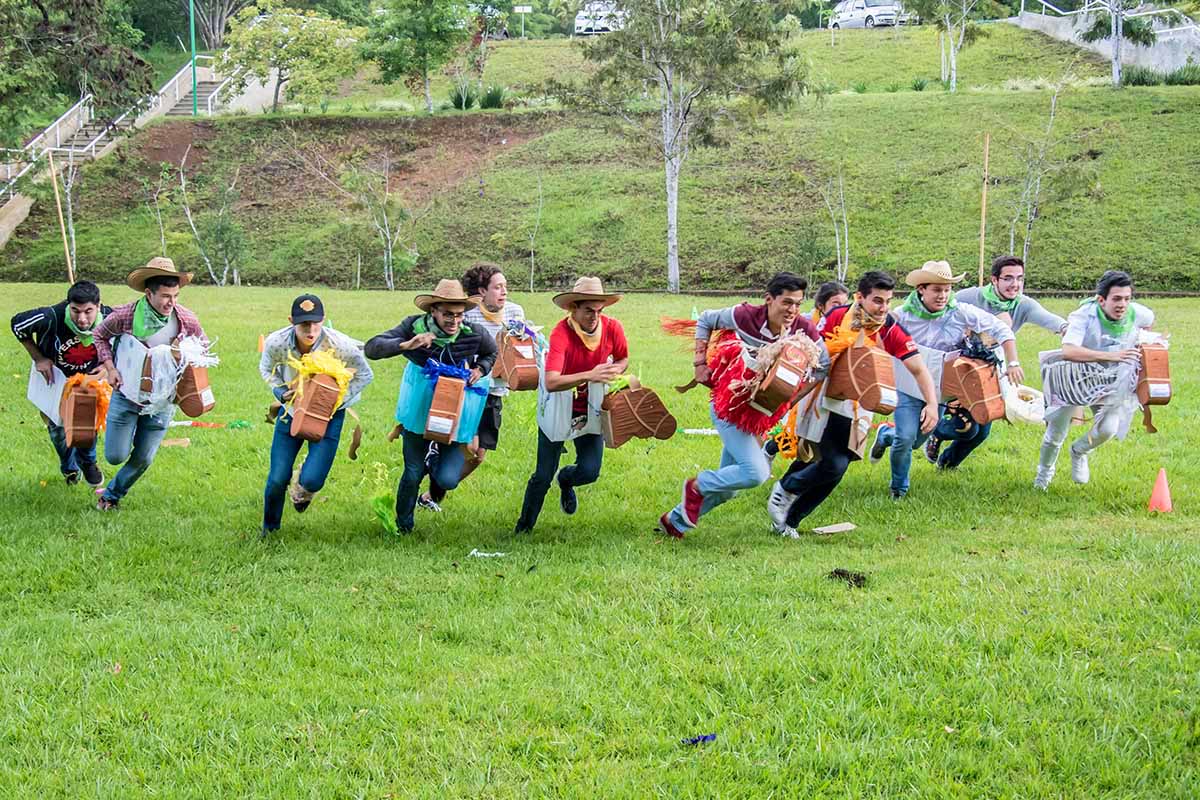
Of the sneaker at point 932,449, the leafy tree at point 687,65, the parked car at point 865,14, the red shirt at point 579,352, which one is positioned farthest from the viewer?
the parked car at point 865,14

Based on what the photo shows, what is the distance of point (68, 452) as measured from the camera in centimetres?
991

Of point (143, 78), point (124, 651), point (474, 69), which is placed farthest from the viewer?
point (474, 69)

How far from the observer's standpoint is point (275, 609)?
271 inches

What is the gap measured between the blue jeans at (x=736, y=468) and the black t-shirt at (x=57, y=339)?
16.2ft

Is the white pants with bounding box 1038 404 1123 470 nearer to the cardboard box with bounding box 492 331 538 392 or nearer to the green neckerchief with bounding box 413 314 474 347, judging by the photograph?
the cardboard box with bounding box 492 331 538 392

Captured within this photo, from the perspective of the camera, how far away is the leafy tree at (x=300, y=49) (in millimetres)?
46503

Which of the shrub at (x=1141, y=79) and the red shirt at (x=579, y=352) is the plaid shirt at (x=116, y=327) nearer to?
the red shirt at (x=579, y=352)

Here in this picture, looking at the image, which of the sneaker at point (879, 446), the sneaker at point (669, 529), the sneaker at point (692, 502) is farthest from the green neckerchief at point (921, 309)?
the sneaker at point (669, 529)

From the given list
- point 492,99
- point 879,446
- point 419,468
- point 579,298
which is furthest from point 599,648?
point 492,99

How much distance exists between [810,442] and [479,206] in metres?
32.6

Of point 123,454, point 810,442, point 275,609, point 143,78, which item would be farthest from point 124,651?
point 143,78

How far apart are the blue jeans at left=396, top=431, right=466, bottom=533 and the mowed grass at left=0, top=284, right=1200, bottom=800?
32cm

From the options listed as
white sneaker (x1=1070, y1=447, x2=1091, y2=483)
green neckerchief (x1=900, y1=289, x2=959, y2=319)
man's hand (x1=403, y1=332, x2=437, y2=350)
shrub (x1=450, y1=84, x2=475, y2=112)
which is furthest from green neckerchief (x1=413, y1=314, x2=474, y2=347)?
shrub (x1=450, y1=84, x2=475, y2=112)

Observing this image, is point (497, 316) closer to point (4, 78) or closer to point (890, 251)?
point (4, 78)
